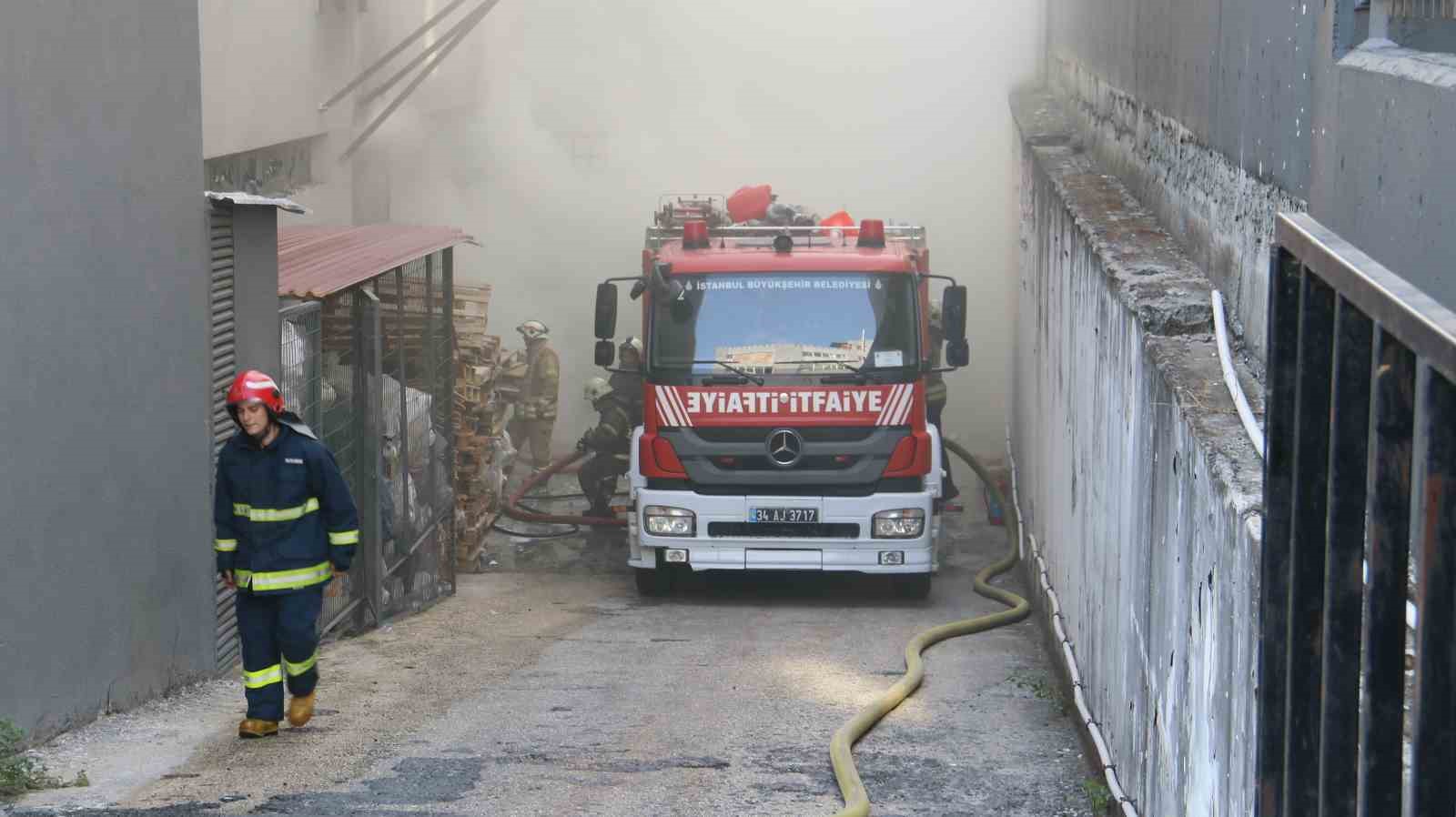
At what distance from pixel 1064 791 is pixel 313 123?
1104cm

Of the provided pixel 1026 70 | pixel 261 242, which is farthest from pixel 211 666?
pixel 1026 70

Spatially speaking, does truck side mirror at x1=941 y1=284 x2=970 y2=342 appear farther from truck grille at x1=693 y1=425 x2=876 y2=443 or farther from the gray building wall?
the gray building wall

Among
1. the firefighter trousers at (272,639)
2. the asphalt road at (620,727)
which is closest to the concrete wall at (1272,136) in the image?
the asphalt road at (620,727)

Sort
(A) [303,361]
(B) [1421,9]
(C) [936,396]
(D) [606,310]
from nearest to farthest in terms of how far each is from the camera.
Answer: (B) [1421,9] < (A) [303,361] < (D) [606,310] < (C) [936,396]

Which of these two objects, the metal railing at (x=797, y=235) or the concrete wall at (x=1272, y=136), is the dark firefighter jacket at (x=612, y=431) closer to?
the metal railing at (x=797, y=235)

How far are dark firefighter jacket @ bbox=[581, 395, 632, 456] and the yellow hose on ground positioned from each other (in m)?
3.06

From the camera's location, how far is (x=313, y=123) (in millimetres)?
16000

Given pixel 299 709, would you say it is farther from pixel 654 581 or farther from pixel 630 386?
pixel 630 386

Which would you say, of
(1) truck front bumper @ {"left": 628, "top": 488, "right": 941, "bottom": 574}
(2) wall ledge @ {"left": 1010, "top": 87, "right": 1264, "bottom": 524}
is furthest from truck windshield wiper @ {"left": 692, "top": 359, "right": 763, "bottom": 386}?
(2) wall ledge @ {"left": 1010, "top": 87, "right": 1264, "bottom": 524}

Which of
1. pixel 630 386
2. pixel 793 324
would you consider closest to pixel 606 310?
pixel 793 324

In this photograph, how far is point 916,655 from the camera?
9891 millimetres

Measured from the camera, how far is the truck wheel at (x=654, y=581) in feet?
42.4

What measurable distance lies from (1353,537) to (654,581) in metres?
11.0

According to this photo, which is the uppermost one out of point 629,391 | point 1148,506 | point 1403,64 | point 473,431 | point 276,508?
point 1403,64
